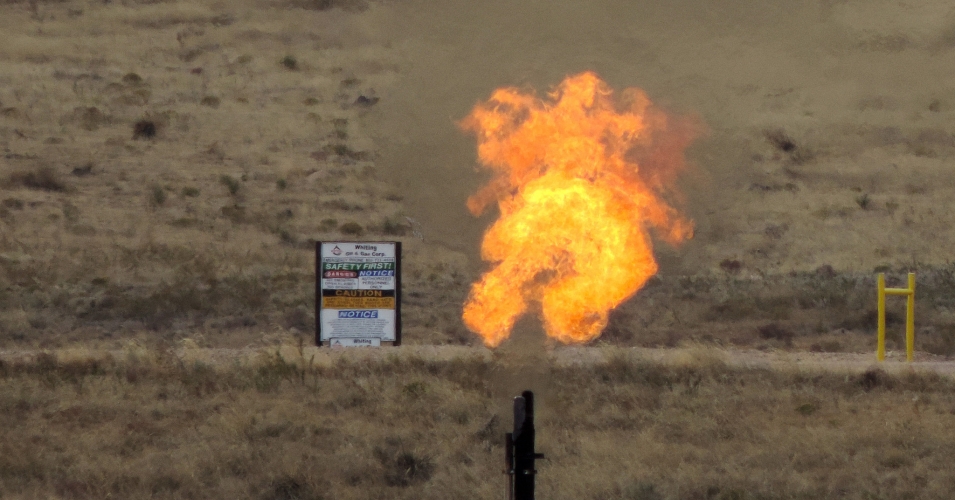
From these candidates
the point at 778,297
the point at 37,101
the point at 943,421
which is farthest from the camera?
the point at 37,101

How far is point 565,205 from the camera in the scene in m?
10.8

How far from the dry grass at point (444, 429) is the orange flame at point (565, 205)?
639 mm

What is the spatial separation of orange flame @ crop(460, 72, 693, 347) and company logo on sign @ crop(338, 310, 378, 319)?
27.0 ft

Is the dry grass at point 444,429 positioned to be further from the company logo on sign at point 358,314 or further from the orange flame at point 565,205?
the company logo on sign at point 358,314

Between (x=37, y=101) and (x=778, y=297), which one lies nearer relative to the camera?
(x=778, y=297)

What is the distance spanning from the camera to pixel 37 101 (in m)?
45.1


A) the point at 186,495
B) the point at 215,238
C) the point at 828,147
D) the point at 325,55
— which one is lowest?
the point at 186,495

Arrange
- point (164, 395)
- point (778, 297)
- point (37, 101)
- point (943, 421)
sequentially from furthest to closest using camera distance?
point (37, 101) → point (778, 297) → point (164, 395) → point (943, 421)

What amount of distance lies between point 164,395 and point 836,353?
12.6 meters

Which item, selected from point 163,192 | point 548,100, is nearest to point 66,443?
point 548,100

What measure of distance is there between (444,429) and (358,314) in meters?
6.26

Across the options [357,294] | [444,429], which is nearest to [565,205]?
[444,429]

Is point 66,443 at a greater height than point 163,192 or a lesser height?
lesser

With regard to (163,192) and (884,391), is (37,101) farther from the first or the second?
(884,391)
